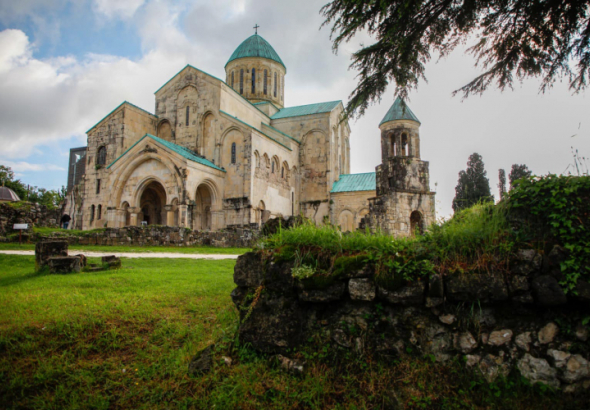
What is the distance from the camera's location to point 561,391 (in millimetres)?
2520

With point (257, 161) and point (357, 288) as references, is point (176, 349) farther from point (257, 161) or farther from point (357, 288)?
point (257, 161)

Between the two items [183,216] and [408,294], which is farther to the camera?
[183,216]

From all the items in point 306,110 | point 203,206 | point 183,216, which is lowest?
point 183,216

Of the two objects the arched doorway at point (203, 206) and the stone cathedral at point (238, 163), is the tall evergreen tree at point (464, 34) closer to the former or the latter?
the stone cathedral at point (238, 163)

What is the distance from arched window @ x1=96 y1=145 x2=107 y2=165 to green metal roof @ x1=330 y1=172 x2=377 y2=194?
17.3m

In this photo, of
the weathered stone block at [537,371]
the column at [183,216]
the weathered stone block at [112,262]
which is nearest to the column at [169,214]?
the column at [183,216]

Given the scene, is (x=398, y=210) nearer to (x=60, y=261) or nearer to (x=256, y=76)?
(x=60, y=261)

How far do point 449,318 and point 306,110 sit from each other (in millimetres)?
28449

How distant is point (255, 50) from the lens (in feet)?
98.2

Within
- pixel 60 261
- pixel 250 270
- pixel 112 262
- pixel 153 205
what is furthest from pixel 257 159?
pixel 250 270

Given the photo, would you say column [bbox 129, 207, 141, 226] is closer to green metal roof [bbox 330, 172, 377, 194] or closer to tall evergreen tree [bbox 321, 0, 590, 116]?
green metal roof [bbox 330, 172, 377, 194]

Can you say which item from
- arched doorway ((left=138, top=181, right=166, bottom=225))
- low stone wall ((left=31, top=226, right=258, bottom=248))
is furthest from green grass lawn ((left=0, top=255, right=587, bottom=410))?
arched doorway ((left=138, top=181, right=166, bottom=225))

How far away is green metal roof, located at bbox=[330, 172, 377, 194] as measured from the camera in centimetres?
2665

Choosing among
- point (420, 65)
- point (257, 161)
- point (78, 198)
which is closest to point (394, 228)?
point (420, 65)
